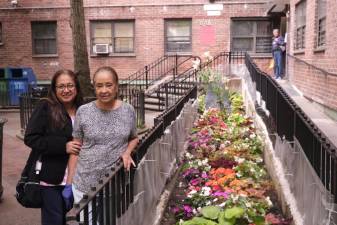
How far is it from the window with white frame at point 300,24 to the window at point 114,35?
8114 mm

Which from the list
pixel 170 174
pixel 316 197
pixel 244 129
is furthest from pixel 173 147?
pixel 316 197

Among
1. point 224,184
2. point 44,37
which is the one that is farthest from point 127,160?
point 44,37

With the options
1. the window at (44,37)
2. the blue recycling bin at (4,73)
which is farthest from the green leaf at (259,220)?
the window at (44,37)

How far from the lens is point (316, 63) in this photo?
1116 cm

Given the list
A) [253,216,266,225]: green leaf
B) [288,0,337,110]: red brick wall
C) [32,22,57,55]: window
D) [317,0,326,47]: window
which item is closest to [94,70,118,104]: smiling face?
[253,216,266,225]: green leaf

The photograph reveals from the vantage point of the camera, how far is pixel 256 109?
8320mm

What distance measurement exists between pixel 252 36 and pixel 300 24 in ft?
18.8

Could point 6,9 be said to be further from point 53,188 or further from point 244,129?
point 53,188

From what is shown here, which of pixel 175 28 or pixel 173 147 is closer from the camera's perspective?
pixel 173 147

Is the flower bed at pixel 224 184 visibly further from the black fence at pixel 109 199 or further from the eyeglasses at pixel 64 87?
the eyeglasses at pixel 64 87

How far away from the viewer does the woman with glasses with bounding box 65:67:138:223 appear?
10.1ft

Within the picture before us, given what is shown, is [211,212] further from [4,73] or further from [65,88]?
[4,73]

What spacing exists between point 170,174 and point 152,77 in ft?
48.2

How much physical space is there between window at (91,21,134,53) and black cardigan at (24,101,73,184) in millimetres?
17411
